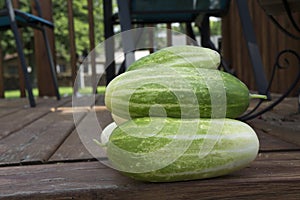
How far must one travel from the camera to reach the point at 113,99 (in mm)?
657

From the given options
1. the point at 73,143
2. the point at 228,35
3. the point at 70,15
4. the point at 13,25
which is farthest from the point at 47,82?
the point at 73,143

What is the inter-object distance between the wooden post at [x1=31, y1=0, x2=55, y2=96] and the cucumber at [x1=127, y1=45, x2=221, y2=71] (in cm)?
258

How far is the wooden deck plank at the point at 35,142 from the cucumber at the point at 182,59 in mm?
325

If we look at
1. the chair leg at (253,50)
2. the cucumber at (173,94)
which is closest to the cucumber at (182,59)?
the cucumber at (173,94)

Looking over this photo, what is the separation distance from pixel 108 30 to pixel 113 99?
1857mm

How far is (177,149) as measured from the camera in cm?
58

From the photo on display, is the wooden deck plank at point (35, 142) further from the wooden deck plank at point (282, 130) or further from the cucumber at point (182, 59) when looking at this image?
the wooden deck plank at point (282, 130)

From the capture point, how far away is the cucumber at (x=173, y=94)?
2.03ft

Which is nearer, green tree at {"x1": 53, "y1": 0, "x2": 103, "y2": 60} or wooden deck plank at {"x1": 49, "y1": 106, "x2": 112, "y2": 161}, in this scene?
wooden deck plank at {"x1": 49, "y1": 106, "x2": 112, "y2": 161}

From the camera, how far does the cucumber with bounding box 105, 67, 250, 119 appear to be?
0.62 m

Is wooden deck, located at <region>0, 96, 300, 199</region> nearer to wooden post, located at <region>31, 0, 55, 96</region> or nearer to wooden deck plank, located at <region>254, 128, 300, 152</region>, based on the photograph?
wooden deck plank, located at <region>254, 128, 300, 152</region>

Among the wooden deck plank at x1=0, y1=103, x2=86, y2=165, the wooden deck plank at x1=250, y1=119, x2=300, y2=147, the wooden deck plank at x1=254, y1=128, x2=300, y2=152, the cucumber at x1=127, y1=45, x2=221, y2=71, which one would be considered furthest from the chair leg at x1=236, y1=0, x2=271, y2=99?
the cucumber at x1=127, y1=45, x2=221, y2=71

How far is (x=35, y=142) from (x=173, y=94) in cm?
60

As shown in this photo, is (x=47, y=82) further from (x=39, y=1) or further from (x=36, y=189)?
(x=36, y=189)
